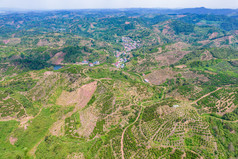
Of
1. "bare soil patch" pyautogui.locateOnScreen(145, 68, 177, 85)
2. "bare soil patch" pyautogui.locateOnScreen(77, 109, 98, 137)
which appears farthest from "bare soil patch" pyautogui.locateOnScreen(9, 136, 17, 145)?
"bare soil patch" pyautogui.locateOnScreen(145, 68, 177, 85)

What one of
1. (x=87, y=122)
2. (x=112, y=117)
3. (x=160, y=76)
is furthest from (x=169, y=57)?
(x=87, y=122)

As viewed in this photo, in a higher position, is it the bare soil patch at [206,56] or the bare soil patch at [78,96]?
the bare soil patch at [206,56]

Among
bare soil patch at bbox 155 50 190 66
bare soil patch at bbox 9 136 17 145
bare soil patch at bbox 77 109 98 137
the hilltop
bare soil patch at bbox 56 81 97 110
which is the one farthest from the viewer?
bare soil patch at bbox 155 50 190 66

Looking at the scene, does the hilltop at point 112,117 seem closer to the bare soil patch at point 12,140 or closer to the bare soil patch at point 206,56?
the bare soil patch at point 12,140

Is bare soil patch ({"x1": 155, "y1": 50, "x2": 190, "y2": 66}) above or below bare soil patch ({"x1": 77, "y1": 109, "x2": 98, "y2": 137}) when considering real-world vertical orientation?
above

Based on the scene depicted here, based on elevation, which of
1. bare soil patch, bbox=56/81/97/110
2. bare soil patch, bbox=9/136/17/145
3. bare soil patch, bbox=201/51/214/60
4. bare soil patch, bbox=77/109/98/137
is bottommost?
bare soil patch, bbox=9/136/17/145

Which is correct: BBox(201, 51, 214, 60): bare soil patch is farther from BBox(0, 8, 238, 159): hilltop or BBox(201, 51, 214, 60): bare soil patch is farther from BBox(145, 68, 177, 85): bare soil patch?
BBox(145, 68, 177, 85): bare soil patch

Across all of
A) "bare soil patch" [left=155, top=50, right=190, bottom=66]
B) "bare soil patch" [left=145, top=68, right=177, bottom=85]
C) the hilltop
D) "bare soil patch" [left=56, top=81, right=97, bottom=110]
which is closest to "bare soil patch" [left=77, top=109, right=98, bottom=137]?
the hilltop

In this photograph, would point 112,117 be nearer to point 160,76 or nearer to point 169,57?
point 160,76

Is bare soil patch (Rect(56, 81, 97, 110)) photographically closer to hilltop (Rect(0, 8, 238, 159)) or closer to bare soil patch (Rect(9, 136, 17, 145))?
hilltop (Rect(0, 8, 238, 159))

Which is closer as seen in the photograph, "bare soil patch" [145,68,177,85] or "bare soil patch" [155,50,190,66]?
"bare soil patch" [145,68,177,85]

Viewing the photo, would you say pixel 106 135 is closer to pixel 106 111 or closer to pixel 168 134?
pixel 106 111

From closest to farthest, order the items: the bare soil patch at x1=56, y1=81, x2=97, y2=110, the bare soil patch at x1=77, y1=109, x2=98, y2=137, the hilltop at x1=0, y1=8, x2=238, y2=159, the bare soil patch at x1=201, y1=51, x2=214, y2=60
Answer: the hilltop at x1=0, y1=8, x2=238, y2=159
the bare soil patch at x1=77, y1=109, x2=98, y2=137
the bare soil patch at x1=56, y1=81, x2=97, y2=110
the bare soil patch at x1=201, y1=51, x2=214, y2=60

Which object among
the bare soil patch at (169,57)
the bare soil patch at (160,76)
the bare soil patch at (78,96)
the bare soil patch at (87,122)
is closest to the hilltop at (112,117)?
the bare soil patch at (87,122)
